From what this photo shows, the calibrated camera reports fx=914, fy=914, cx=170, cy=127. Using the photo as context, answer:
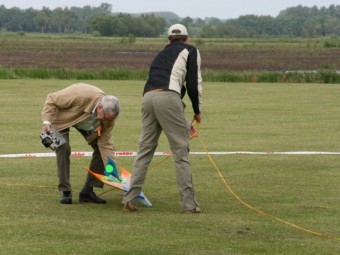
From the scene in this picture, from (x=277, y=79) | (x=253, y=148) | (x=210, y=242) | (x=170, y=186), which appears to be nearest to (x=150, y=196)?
(x=170, y=186)

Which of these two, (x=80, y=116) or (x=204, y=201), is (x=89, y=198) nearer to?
(x=80, y=116)

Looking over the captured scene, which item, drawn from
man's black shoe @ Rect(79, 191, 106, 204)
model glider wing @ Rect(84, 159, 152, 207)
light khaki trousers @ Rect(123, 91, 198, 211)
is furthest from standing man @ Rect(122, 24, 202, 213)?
man's black shoe @ Rect(79, 191, 106, 204)

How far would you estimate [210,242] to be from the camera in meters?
8.70

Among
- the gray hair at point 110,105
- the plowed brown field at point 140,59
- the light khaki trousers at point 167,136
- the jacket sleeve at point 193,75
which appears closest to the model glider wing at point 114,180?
the light khaki trousers at point 167,136

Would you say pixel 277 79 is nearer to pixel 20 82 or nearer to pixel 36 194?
pixel 20 82

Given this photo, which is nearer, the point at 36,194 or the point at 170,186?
the point at 36,194

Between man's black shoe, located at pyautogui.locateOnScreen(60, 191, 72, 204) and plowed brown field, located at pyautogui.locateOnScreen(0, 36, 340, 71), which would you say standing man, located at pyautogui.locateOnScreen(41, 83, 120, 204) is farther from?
plowed brown field, located at pyautogui.locateOnScreen(0, 36, 340, 71)

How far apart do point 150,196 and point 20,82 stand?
26.2 meters

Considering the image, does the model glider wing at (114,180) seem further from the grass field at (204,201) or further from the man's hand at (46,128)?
the man's hand at (46,128)

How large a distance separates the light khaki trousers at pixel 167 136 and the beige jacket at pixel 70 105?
484 mm

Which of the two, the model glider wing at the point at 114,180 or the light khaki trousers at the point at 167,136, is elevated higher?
the light khaki trousers at the point at 167,136

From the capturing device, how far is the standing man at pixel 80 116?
10.2 meters

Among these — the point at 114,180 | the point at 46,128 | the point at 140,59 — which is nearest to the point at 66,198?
the point at 114,180

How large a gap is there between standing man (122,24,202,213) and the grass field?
0.32 meters
